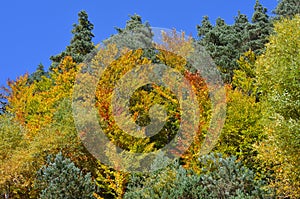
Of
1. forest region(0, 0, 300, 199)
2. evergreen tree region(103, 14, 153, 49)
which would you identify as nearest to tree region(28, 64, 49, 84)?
forest region(0, 0, 300, 199)

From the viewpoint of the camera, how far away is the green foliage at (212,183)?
11.9 meters

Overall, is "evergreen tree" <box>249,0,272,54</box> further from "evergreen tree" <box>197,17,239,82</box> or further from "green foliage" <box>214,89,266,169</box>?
"green foliage" <box>214,89,266,169</box>

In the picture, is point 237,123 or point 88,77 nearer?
point 237,123

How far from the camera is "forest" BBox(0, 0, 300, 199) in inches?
534

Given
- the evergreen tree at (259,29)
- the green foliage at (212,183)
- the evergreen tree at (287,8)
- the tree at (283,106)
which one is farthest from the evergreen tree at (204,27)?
the green foliage at (212,183)

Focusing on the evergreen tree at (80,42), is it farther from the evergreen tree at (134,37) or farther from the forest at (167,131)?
the evergreen tree at (134,37)

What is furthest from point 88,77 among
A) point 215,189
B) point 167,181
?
point 215,189

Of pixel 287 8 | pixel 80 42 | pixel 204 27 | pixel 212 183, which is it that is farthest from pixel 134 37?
pixel 212 183

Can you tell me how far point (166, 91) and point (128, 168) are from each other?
26.9 ft

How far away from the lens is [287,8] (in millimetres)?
36438

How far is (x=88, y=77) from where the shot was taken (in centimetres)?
2427

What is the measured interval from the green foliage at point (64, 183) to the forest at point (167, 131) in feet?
0.14

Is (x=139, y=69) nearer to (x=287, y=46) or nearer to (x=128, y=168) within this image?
(x=128, y=168)

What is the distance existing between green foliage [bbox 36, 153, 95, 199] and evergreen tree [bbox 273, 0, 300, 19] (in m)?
27.9
